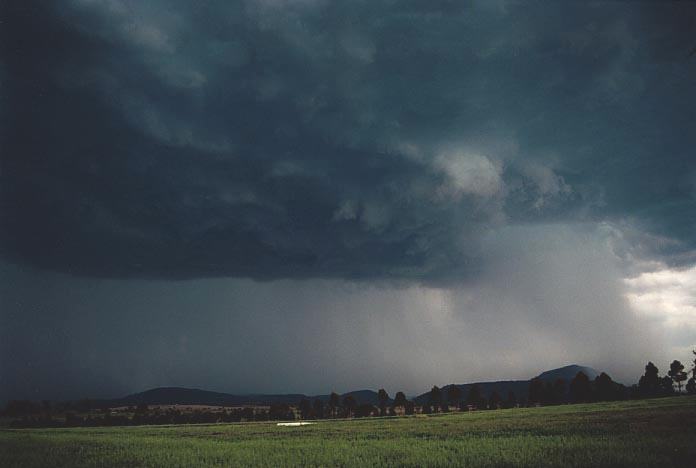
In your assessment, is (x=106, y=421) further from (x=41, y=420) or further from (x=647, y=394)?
(x=647, y=394)

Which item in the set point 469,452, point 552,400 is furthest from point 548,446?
point 552,400

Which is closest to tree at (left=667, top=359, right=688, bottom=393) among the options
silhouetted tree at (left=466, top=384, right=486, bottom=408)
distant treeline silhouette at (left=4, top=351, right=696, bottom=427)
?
distant treeline silhouette at (left=4, top=351, right=696, bottom=427)

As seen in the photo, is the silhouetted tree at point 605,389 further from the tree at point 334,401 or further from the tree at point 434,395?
the tree at point 334,401

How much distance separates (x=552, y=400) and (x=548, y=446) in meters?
137

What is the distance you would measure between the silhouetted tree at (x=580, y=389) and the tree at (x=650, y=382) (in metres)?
17.2

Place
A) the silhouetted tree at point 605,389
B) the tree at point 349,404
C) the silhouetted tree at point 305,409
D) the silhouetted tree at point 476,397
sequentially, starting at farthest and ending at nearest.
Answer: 1. the tree at point 349,404
2. the silhouetted tree at point 305,409
3. the silhouetted tree at point 476,397
4. the silhouetted tree at point 605,389

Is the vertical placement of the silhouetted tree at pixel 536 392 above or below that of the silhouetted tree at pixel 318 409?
above

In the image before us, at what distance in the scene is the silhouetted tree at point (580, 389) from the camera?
134 metres

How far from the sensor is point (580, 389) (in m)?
135

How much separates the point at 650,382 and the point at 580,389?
24.7 meters

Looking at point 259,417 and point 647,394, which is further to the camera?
point 259,417

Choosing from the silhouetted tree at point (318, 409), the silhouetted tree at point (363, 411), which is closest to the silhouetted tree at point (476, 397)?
the silhouetted tree at point (363, 411)

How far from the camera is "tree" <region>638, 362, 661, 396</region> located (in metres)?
138

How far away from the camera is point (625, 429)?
3466cm
